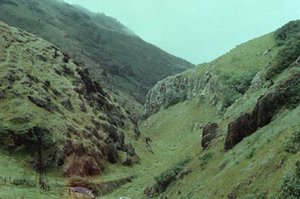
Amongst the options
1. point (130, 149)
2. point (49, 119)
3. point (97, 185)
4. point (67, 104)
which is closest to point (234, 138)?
point (97, 185)

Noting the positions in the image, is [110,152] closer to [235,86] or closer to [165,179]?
[235,86]

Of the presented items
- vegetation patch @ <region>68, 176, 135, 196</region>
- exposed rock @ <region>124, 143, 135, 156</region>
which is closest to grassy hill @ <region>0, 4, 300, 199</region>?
vegetation patch @ <region>68, 176, 135, 196</region>

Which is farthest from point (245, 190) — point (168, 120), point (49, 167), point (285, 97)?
point (168, 120)

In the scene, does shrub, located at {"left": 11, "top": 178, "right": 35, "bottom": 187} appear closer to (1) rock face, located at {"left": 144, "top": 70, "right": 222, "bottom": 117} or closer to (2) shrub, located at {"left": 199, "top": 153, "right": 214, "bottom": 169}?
(2) shrub, located at {"left": 199, "top": 153, "right": 214, "bottom": 169}

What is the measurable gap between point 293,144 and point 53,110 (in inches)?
1841

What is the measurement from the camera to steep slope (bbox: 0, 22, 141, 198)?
54.0 meters

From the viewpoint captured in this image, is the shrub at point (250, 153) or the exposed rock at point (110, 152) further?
the exposed rock at point (110, 152)

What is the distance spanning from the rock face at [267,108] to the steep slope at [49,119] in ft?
58.3

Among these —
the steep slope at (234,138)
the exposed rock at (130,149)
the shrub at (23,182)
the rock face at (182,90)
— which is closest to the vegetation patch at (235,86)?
the steep slope at (234,138)

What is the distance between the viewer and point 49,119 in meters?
60.2

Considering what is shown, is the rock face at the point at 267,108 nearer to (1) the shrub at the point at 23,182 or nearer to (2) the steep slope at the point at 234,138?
(2) the steep slope at the point at 234,138

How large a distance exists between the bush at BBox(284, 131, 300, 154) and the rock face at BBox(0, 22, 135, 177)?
36.1 m

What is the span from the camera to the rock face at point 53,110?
5597cm

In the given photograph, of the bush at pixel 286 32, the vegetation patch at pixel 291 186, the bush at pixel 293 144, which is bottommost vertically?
the vegetation patch at pixel 291 186
